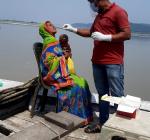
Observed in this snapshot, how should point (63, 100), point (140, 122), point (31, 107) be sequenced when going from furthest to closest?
point (31, 107) → point (63, 100) → point (140, 122)

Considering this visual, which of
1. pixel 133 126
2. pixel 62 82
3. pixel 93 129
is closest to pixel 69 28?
pixel 62 82

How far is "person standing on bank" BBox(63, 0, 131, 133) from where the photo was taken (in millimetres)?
3480

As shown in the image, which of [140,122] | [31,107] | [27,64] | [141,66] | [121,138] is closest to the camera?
[121,138]

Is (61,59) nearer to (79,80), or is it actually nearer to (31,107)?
(79,80)

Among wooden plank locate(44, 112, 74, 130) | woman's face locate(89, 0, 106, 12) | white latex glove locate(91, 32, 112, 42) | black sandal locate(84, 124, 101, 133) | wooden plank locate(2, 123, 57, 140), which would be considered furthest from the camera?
black sandal locate(84, 124, 101, 133)

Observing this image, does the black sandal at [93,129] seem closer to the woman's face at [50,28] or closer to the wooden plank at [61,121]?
the woman's face at [50,28]

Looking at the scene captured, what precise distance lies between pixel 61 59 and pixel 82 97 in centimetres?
46

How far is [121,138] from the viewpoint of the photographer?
90.4 inches

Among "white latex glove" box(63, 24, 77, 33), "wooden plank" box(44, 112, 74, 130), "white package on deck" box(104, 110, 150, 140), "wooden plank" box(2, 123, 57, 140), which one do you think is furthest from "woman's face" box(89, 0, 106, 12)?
"wooden plank" box(2, 123, 57, 140)

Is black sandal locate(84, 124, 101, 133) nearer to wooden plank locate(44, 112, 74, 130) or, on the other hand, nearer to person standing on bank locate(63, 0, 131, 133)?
person standing on bank locate(63, 0, 131, 133)

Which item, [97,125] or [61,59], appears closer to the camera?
[97,125]

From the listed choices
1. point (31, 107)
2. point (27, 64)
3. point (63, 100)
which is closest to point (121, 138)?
point (63, 100)

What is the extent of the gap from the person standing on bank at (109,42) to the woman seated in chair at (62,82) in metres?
0.38

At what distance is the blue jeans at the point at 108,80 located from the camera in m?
3.61
